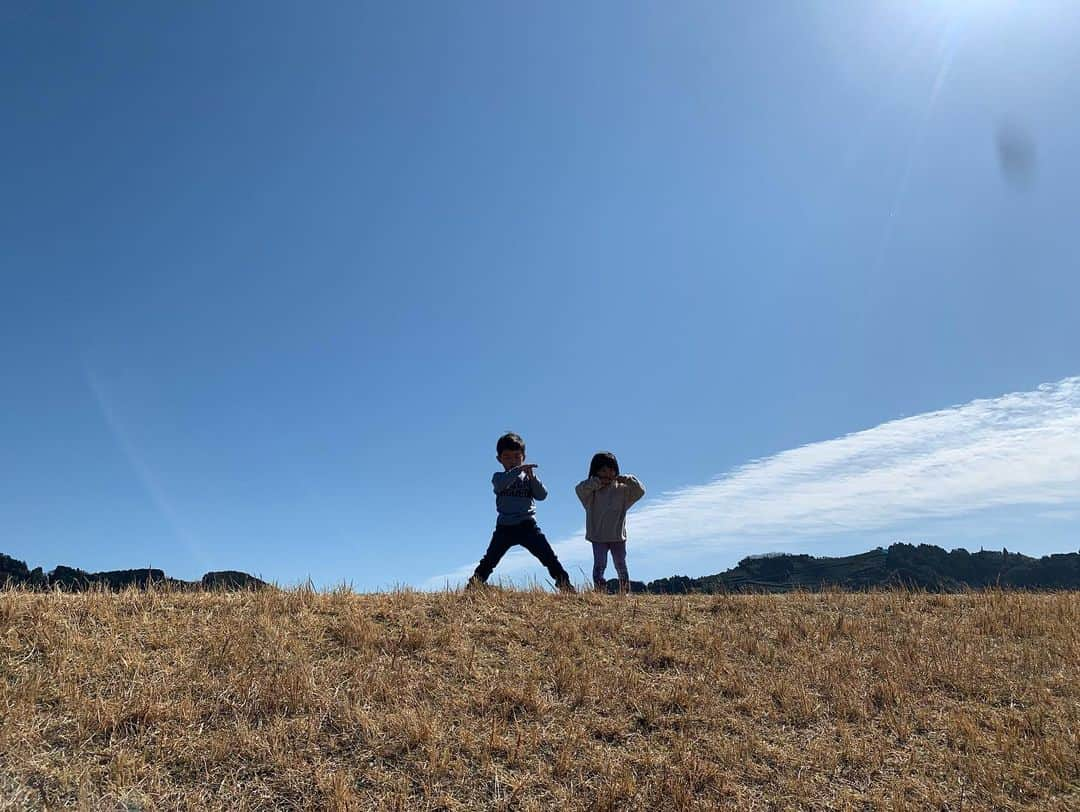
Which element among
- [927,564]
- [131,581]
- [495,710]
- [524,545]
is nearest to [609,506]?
[524,545]

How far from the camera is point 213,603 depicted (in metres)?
7.52

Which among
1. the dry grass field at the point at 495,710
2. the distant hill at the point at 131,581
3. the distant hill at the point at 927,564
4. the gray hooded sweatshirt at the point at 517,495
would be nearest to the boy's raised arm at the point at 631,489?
the gray hooded sweatshirt at the point at 517,495

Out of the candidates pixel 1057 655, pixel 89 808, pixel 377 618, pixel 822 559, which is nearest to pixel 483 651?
pixel 377 618

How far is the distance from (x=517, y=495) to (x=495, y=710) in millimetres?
4702

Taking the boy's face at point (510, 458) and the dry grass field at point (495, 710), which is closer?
the dry grass field at point (495, 710)

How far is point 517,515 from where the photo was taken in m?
10.4

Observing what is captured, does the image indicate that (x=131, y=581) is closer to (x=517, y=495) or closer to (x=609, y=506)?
(x=517, y=495)

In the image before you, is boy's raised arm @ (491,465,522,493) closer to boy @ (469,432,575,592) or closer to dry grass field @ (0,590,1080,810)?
boy @ (469,432,575,592)

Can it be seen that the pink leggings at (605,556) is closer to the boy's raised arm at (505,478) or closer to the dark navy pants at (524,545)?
the dark navy pants at (524,545)

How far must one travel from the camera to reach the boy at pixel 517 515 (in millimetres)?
10391

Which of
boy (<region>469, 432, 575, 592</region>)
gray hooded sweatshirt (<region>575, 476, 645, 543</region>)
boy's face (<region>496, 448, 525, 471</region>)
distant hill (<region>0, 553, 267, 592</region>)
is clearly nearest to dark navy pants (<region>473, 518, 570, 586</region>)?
boy (<region>469, 432, 575, 592</region>)

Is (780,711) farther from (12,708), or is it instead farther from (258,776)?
(12,708)

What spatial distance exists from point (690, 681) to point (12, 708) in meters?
5.57

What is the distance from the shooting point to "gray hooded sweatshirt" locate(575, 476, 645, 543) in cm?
1141
